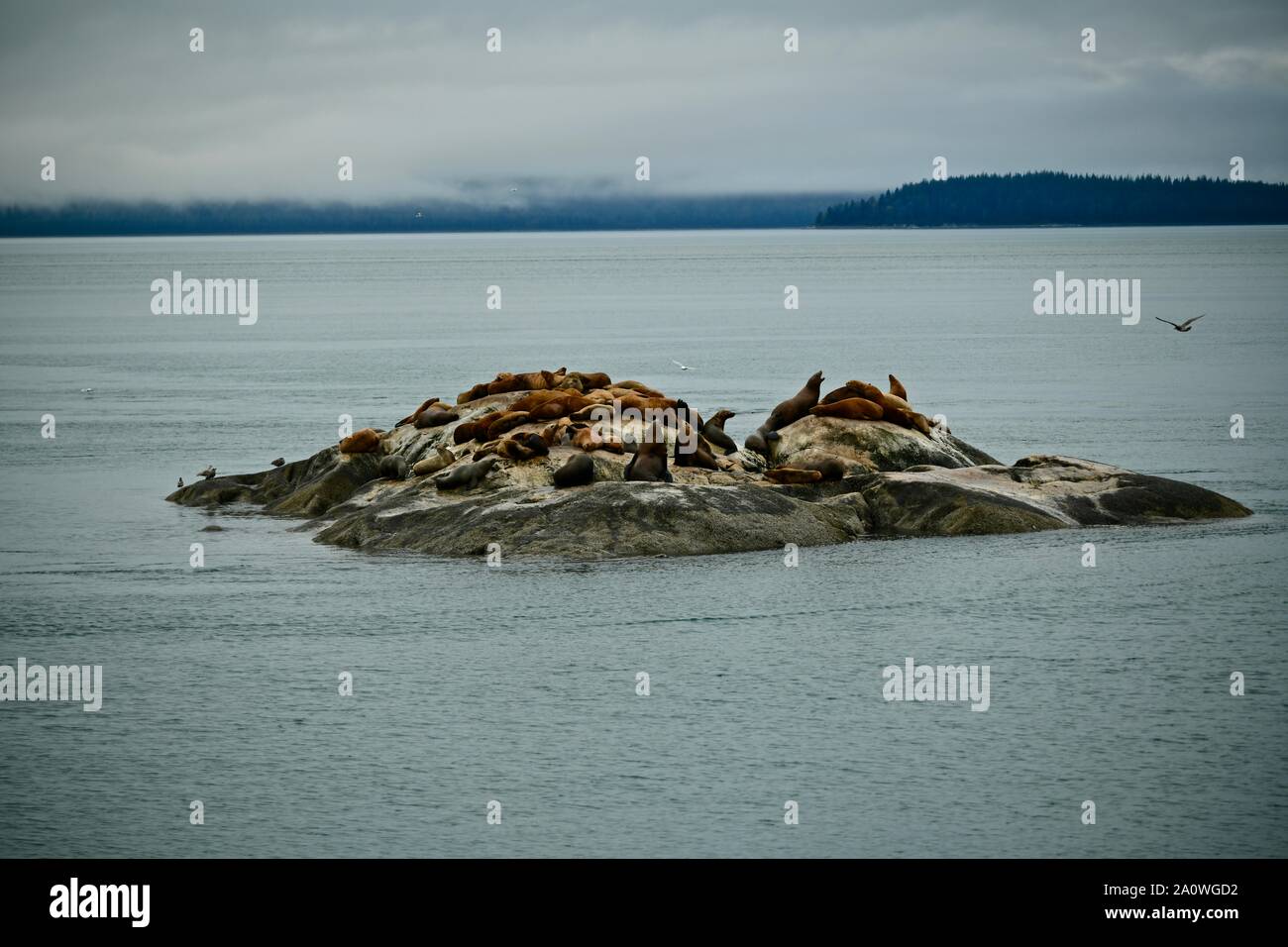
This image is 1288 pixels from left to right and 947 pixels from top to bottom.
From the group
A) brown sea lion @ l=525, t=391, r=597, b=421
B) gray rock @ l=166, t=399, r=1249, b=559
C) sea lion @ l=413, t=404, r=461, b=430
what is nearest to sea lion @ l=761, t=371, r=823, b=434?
gray rock @ l=166, t=399, r=1249, b=559

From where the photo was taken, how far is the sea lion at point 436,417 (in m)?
31.5

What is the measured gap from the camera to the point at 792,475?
28906 millimetres

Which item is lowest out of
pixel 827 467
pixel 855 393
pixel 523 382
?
pixel 827 467

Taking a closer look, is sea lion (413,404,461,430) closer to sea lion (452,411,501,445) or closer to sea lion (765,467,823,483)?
sea lion (452,411,501,445)

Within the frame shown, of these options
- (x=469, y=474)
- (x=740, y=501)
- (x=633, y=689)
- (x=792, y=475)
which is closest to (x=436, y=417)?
(x=469, y=474)

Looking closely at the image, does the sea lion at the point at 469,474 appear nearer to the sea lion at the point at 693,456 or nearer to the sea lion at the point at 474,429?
the sea lion at the point at 474,429

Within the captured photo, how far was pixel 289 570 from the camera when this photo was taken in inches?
1028

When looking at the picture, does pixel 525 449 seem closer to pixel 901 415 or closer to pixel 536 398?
pixel 536 398

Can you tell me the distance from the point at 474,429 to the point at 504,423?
0.56m

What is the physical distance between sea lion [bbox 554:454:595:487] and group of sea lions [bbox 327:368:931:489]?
0.02 m
